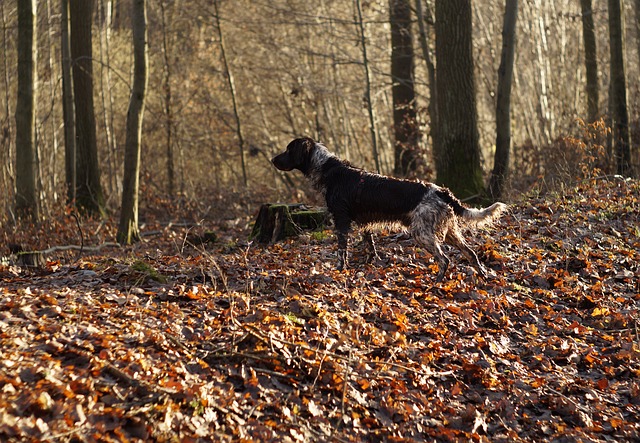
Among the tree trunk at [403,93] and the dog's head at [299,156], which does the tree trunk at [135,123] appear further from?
the tree trunk at [403,93]

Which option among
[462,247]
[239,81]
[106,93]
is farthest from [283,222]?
[106,93]

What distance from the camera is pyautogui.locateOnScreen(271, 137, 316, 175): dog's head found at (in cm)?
965

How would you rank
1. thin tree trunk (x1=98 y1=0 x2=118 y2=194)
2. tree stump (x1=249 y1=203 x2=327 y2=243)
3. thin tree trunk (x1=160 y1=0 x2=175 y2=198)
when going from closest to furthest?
tree stump (x1=249 y1=203 x2=327 y2=243), thin tree trunk (x1=98 y1=0 x2=118 y2=194), thin tree trunk (x1=160 y1=0 x2=175 y2=198)

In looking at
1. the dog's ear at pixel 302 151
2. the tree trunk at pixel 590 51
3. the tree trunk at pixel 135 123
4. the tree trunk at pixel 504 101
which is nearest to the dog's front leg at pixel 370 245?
the dog's ear at pixel 302 151

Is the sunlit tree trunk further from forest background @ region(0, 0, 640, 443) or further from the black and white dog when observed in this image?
the black and white dog

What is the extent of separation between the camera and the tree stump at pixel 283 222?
11102mm

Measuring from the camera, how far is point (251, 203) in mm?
18781

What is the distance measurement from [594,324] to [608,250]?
271 centimetres

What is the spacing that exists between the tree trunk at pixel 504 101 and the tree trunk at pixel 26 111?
9141mm

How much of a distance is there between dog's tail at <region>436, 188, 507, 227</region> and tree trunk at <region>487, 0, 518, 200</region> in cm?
408

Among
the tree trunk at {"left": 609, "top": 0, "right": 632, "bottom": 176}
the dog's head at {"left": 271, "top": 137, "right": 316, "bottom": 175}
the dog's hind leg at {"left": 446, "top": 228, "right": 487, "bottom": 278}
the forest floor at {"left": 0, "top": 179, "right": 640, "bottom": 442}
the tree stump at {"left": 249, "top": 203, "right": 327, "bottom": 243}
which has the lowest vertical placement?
the forest floor at {"left": 0, "top": 179, "right": 640, "bottom": 442}

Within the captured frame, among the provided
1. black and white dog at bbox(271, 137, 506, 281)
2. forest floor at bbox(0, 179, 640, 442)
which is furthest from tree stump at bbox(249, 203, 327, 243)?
black and white dog at bbox(271, 137, 506, 281)

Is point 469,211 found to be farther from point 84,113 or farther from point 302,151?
point 84,113

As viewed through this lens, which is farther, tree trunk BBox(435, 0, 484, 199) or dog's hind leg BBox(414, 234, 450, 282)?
tree trunk BBox(435, 0, 484, 199)
